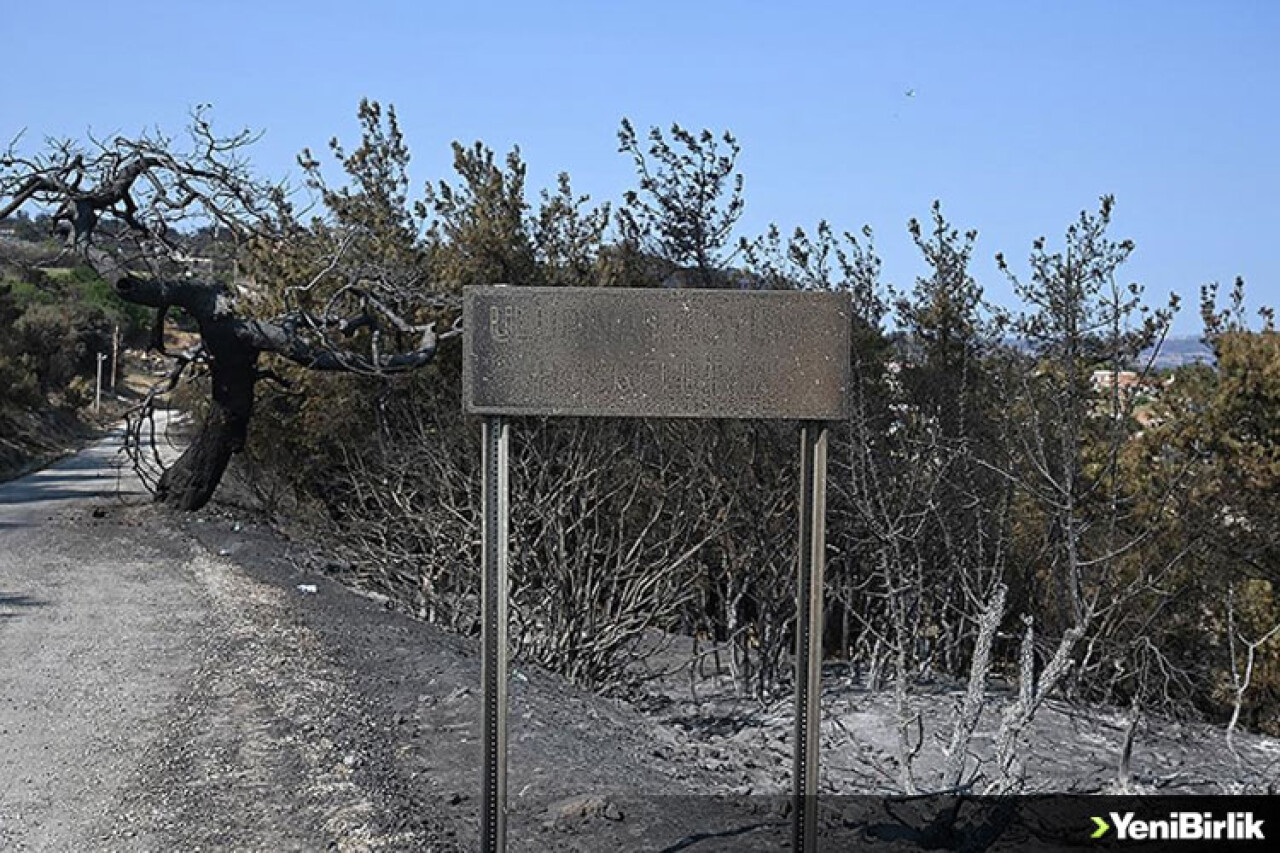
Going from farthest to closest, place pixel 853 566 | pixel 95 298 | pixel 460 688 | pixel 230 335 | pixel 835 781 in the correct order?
1. pixel 95 298
2. pixel 230 335
3. pixel 853 566
4. pixel 835 781
5. pixel 460 688

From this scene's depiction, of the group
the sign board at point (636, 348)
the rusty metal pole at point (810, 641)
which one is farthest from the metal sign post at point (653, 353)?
the rusty metal pole at point (810, 641)

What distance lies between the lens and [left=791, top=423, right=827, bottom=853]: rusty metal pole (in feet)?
17.9

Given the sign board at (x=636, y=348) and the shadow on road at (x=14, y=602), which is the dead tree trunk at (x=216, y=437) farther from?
the sign board at (x=636, y=348)

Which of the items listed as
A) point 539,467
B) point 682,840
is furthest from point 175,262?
point 682,840

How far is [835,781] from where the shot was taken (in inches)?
366

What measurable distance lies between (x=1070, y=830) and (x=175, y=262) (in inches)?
509

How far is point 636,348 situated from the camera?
17.7 ft

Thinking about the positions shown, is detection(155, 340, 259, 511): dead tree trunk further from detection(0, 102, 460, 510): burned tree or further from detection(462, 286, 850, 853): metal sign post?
detection(462, 286, 850, 853): metal sign post

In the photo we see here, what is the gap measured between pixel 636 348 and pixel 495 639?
1.21 meters

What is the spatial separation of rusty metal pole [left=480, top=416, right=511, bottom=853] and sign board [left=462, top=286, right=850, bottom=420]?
26cm

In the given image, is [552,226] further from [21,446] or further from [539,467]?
[21,446]

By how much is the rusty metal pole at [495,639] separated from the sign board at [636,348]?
256 mm

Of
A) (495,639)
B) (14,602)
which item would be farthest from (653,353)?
(14,602)

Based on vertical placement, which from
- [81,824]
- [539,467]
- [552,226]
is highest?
[552,226]
